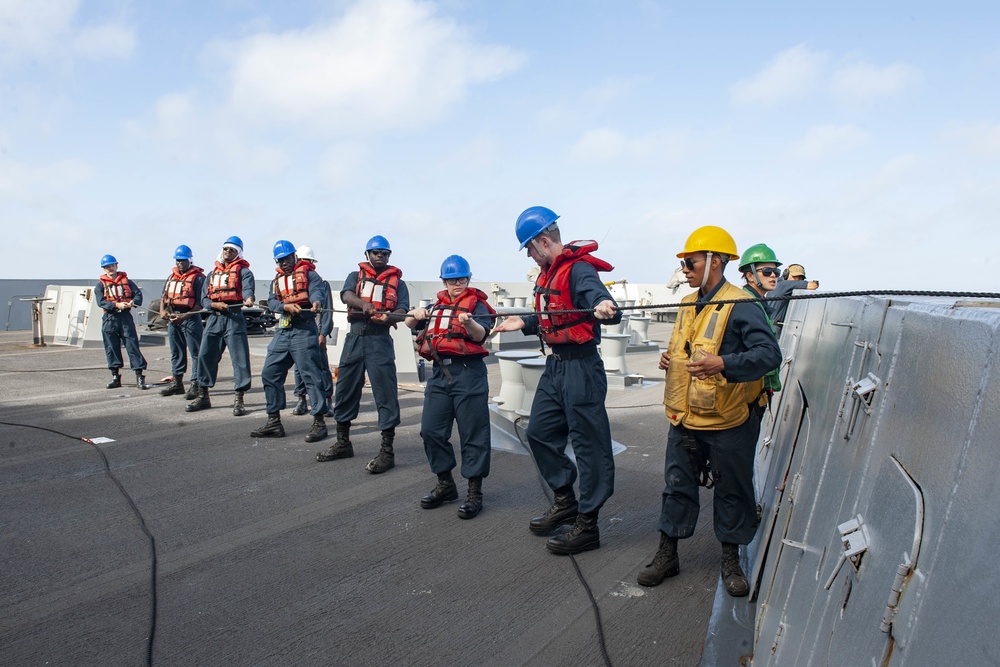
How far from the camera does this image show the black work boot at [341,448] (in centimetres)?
675

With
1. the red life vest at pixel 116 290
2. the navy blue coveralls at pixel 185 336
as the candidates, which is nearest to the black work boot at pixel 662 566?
the navy blue coveralls at pixel 185 336

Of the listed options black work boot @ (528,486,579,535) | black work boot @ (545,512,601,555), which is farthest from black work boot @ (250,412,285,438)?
black work boot @ (545,512,601,555)

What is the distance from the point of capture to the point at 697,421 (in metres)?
3.72

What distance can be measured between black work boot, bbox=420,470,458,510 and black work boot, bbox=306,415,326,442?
2.50 m

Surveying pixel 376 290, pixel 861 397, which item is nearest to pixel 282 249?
pixel 376 290

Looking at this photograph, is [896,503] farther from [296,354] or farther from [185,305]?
[185,305]

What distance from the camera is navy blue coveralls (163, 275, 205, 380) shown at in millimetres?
9922

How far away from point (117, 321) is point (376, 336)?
266 inches

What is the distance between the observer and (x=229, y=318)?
9062 millimetres

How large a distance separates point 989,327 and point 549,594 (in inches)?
117

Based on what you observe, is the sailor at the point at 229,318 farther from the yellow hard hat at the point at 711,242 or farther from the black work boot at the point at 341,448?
the yellow hard hat at the point at 711,242

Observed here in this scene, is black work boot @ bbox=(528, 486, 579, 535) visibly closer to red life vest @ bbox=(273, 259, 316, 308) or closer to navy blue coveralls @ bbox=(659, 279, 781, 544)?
navy blue coveralls @ bbox=(659, 279, 781, 544)

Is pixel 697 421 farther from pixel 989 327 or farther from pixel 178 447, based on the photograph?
pixel 178 447

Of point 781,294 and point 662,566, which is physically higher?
point 781,294
